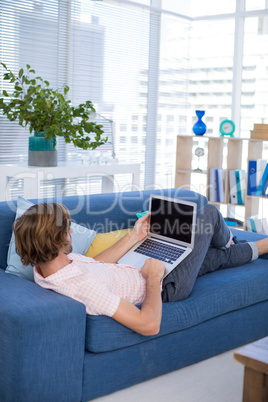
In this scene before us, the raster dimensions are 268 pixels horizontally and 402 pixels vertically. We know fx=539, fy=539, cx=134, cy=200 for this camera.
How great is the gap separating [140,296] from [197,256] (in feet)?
1.34

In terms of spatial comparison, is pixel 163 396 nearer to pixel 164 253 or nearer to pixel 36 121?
pixel 164 253

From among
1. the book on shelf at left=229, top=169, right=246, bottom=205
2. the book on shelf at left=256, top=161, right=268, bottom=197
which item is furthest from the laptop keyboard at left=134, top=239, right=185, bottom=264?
the book on shelf at left=229, top=169, right=246, bottom=205

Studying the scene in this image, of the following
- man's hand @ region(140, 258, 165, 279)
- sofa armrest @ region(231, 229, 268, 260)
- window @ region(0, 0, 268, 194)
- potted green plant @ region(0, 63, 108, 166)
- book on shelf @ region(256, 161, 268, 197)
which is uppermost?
window @ region(0, 0, 268, 194)

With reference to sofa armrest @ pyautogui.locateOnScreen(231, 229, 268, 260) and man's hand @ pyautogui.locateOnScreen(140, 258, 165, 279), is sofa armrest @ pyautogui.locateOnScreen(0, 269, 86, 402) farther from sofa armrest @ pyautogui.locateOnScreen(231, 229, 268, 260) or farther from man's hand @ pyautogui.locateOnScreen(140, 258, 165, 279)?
sofa armrest @ pyautogui.locateOnScreen(231, 229, 268, 260)

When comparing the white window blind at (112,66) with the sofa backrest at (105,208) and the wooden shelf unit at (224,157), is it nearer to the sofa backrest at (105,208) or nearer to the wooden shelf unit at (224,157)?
the wooden shelf unit at (224,157)

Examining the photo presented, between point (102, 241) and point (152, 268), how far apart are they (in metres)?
0.48

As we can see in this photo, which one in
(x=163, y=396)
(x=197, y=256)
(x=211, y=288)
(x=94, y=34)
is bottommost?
(x=163, y=396)

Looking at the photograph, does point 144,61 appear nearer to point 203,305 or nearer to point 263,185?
point 263,185

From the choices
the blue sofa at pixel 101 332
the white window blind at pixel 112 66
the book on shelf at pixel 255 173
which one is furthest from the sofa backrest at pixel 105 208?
the book on shelf at pixel 255 173

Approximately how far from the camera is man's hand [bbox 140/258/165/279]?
243 cm

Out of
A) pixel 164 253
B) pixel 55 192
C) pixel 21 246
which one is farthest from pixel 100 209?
pixel 55 192

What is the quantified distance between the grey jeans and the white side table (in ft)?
4.99

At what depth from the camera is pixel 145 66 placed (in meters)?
5.93

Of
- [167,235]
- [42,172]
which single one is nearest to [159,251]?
[167,235]
